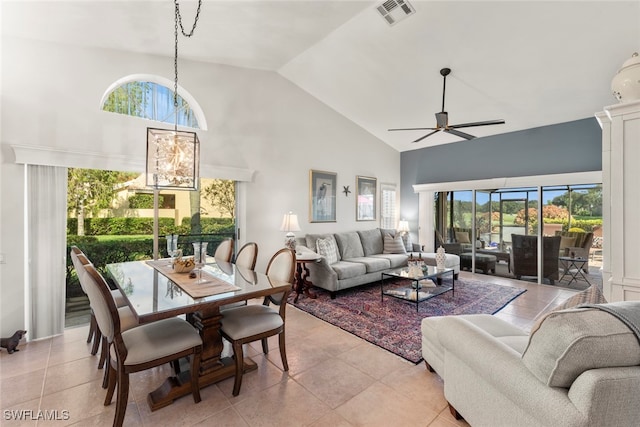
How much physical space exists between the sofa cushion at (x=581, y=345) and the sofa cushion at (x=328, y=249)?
3581 millimetres

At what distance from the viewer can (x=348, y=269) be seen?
4.50 m

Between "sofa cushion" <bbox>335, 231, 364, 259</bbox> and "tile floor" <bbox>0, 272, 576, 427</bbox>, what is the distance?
243cm

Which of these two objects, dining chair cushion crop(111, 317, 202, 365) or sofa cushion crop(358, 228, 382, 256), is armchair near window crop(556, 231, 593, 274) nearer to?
sofa cushion crop(358, 228, 382, 256)

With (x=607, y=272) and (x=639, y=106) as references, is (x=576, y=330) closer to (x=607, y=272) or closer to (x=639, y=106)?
(x=607, y=272)

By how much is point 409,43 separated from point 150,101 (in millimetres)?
3480

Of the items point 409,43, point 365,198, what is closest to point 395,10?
point 409,43

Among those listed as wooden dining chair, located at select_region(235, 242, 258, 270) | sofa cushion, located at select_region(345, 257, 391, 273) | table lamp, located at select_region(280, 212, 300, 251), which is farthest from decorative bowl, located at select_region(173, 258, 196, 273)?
sofa cushion, located at select_region(345, 257, 391, 273)

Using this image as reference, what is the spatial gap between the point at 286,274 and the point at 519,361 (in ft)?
5.76

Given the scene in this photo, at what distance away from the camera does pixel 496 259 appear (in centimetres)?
600

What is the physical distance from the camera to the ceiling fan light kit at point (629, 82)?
6.33ft

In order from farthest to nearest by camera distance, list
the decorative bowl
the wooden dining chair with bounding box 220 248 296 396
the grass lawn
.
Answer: the grass lawn → the decorative bowl → the wooden dining chair with bounding box 220 248 296 396

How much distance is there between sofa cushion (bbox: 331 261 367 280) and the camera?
442 centimetres

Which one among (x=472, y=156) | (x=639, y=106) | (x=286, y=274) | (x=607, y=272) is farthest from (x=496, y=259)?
(x=286, y=274)

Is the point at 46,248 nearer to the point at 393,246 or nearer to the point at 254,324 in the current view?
the point at 254,324
